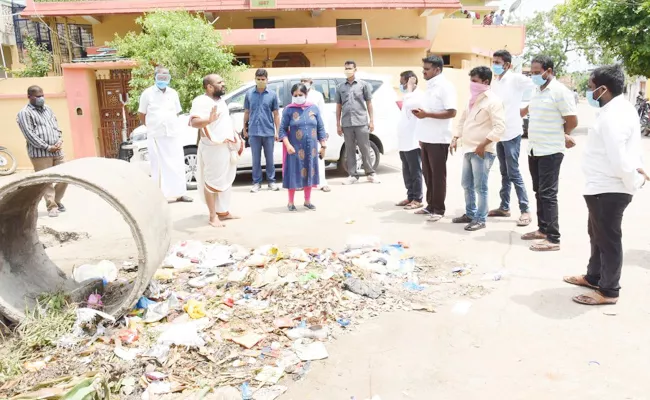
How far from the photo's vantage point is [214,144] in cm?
618

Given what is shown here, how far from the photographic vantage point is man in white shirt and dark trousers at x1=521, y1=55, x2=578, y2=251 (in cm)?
506

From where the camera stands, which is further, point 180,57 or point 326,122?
point 180,57

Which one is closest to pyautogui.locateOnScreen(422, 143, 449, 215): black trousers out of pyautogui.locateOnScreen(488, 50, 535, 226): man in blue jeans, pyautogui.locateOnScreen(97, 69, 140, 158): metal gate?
pyautogui.locateOnScreen(488, 50, 535, 226): man in blue jeans

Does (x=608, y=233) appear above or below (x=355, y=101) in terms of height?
below

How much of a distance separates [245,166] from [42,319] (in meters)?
5.69

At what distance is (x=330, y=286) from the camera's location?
4273mm

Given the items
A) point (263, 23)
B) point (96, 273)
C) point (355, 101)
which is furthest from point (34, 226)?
point (263, 23)

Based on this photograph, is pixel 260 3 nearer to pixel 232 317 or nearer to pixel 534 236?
pixel 534 236

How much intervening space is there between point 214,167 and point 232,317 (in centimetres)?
273

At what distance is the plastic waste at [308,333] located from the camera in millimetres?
3598

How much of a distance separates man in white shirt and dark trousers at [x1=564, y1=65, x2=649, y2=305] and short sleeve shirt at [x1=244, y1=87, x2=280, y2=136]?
5.17 meters

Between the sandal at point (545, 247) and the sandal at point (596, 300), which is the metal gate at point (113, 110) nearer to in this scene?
the sandal at point (545, 247)

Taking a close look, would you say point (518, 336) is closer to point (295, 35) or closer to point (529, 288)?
point (529, 288)

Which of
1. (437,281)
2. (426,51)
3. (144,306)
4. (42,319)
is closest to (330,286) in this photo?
(437,281)
